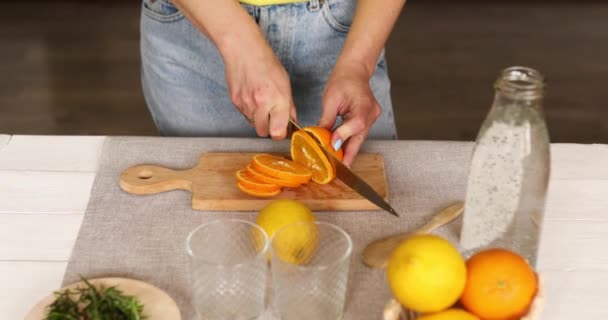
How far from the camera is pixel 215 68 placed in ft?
5.04

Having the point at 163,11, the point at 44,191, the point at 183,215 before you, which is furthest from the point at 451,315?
the point at 163,11

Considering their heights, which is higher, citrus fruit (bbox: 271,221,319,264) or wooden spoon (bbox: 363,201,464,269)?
citrus fruit (bbox: 271,221,319,264)

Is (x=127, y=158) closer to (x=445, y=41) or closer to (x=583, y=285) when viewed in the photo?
(x=583, y=285)

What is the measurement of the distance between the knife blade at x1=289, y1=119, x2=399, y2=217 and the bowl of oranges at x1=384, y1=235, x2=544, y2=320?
0.87 feet

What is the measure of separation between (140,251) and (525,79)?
1.74 feet

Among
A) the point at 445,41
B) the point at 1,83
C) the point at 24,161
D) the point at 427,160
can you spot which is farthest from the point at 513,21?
the point at 24,161

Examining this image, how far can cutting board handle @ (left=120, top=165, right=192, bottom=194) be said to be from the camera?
3.87 feet

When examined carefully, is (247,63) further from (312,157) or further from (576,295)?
(576,295)

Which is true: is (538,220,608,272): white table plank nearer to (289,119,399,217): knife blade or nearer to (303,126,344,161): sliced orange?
(289,119,399,217): knife blade

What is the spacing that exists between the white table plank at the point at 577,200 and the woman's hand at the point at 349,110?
0.98 feet

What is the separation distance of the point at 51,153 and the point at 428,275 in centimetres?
74

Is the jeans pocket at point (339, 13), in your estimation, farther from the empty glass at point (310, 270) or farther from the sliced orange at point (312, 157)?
the empty glass at point (310, 270)

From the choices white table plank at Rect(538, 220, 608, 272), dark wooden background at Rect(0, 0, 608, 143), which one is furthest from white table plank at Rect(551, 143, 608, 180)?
dark wooden background at Rect(0, 0, 608, 143)

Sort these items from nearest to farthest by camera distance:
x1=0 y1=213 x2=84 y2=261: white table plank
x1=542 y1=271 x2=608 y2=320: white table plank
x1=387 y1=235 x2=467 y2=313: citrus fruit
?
x1=387 y1=235 x2=467 y2=313: citrus fruit → x1=542 y1=271 x2=608 y2=320: white table plank → x1=0 y1=213 x2=84 y2=261: white table plank
